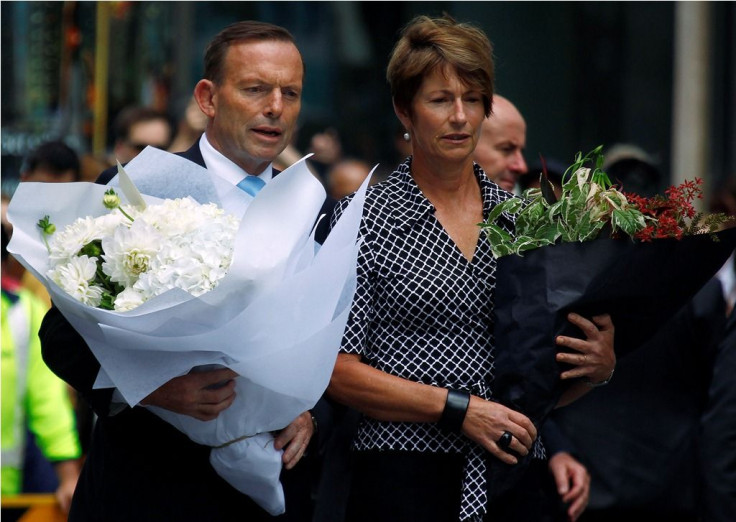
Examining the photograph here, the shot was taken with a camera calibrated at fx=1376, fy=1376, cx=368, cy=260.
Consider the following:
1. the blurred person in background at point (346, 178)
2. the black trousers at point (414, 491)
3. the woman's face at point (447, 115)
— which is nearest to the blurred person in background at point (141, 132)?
the blurred person in background at point (346, 178)

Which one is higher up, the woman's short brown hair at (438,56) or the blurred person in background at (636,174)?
the woman's short brown hair at (438,56)

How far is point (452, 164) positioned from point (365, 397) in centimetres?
74

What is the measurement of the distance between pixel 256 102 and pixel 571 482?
5.66 feet

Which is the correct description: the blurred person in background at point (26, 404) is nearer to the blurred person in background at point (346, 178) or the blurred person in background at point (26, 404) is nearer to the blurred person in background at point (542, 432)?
the blurred person in background at point (542, 432)

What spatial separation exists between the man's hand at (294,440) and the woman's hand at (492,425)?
1.40ft

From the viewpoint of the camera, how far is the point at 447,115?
3.84 m

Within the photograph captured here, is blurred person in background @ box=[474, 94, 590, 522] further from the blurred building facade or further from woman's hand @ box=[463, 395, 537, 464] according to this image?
the blurred building facade

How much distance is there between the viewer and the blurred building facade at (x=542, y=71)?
1027cm

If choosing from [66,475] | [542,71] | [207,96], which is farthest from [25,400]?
[542,71]

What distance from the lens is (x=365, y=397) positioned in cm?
362

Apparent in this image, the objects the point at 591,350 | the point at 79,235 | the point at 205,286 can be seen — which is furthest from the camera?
the point at 591,350

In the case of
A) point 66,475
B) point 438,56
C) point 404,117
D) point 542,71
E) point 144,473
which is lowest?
point 66,475

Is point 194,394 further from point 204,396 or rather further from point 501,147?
point 501,147

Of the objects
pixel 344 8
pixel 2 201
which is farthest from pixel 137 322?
pixel 344 8
